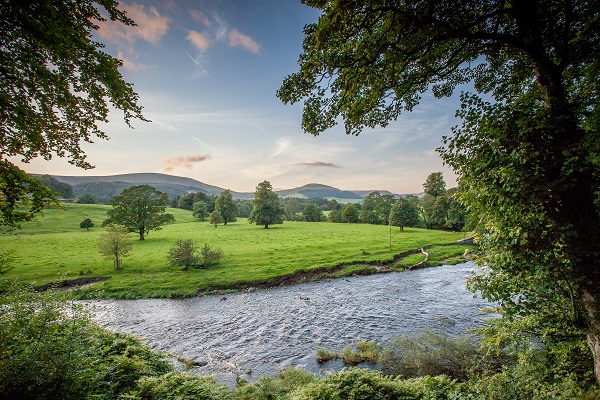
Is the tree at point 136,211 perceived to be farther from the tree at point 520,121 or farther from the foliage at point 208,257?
the tree at point 520,121

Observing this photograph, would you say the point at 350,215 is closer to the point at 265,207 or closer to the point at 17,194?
the point at 265,207

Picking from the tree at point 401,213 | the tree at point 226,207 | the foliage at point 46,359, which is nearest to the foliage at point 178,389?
the foliage at point 46,359

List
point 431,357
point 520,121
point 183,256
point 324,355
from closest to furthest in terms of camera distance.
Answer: point 520,121, point 431,357, point 324,355, point 183,256

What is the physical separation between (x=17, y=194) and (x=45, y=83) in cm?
289

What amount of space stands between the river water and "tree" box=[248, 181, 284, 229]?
41344mm

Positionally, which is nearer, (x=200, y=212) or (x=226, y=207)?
(x=226, y=207)

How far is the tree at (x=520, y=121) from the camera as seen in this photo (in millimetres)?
5207

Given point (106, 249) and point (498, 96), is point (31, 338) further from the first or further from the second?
point (106, 249)

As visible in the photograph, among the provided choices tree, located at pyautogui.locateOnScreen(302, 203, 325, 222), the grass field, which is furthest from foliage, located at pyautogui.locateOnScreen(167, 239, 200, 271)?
tree, located at pyautogui.locateOnScreen(302, 203, 325, 222)

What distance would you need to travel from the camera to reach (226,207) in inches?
3009

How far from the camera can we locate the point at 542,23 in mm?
6133

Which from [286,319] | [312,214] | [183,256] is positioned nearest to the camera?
[286,319]

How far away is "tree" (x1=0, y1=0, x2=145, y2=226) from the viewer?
5.85 m

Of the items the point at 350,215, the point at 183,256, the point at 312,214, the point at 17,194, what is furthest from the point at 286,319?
the point at 312,214
